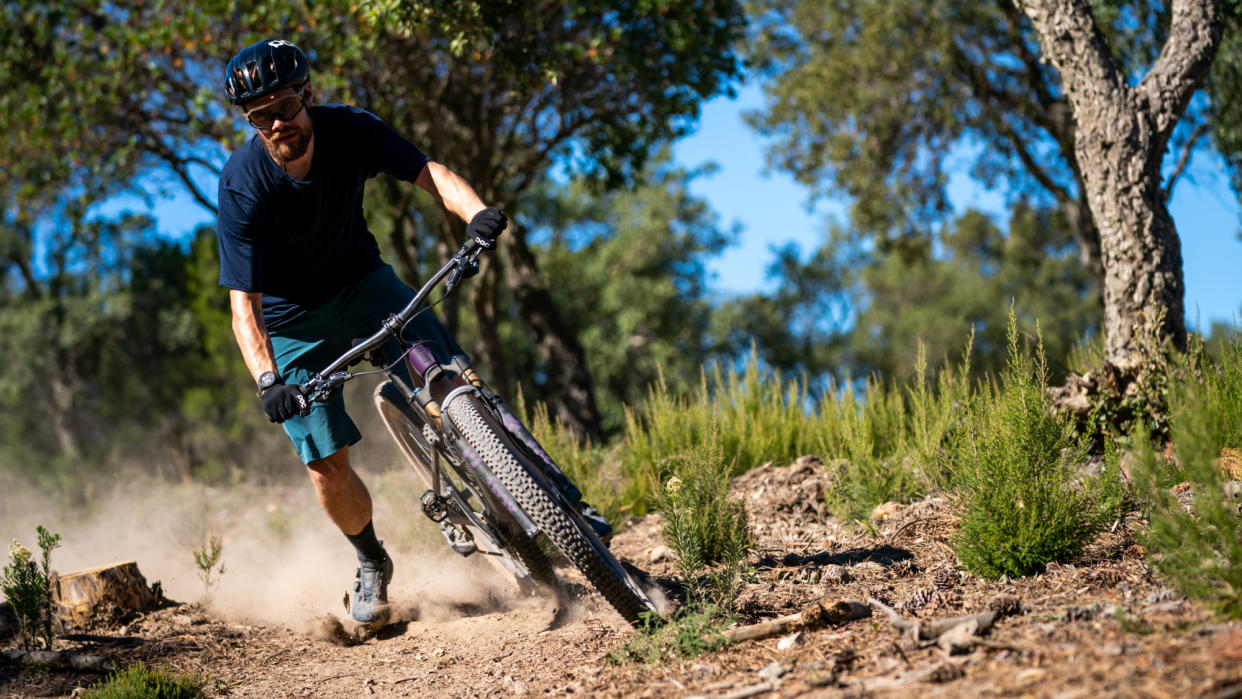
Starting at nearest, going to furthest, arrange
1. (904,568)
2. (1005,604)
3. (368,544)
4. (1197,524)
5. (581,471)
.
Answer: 1. (1197,524)
2. (1005,604)
3. (904,568)
4. (368,544)
5. (581,471)

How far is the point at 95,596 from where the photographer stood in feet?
16.5

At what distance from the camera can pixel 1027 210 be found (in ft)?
58.1

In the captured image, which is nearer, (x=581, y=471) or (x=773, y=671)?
(x=773, y=671)

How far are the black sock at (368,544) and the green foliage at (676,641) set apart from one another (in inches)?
63.0

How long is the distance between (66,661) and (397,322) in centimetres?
216

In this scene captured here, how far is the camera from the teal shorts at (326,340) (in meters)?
4.09

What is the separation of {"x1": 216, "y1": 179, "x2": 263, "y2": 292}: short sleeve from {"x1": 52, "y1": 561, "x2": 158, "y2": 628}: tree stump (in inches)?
93.2

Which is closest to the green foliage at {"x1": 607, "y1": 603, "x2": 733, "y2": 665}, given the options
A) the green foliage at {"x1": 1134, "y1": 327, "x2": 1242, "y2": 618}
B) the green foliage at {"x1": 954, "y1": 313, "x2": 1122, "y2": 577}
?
the green foliage at {"x1": 954, "y1": 313, "x2": 1122, "y2": 577}

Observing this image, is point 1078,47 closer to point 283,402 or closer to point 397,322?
point 397,322

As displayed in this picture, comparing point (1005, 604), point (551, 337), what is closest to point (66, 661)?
point (1005, 604)

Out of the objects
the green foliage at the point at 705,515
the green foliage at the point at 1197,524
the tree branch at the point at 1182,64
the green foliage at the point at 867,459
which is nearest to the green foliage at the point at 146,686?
the green foliage at the point at 705,515

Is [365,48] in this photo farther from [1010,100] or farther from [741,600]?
[1010,100]

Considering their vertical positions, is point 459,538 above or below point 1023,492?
above

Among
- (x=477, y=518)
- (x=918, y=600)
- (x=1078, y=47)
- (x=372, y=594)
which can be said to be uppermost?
(x=1078, y=47)
